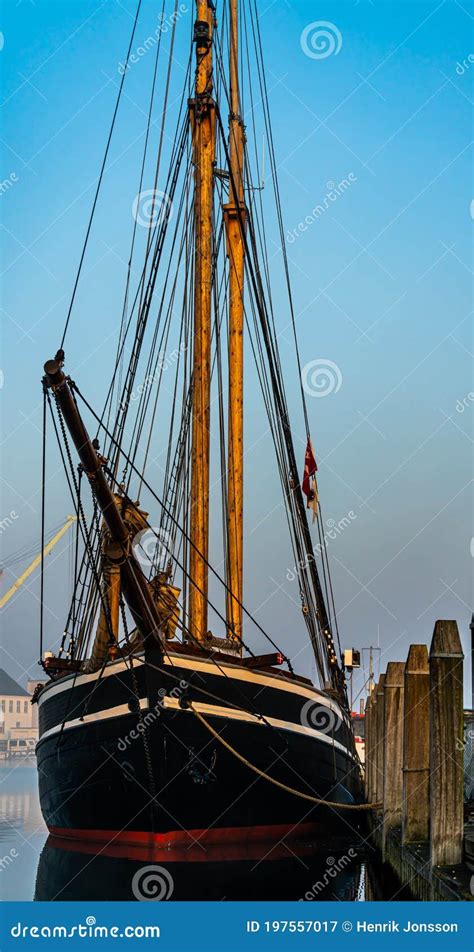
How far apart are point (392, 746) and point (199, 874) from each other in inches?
167

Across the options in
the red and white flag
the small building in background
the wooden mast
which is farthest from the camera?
the small building in background

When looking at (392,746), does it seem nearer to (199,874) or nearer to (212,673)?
(212,673)

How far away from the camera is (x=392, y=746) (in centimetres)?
1884

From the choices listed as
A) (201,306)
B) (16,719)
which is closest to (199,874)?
(201,306)

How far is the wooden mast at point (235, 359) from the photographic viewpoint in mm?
25094

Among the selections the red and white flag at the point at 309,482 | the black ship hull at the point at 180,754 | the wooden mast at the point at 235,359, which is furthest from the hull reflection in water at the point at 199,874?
the red and white flag at the point at 309,482

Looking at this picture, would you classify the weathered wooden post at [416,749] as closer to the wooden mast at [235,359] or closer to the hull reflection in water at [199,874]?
the hull reflection in water at [199,874]

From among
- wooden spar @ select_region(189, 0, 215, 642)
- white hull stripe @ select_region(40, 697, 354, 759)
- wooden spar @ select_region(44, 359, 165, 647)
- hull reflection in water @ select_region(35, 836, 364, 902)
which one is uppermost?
wooden spar @ select_region(189, 0, 215, 642)

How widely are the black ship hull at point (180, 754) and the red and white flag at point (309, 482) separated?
950cm

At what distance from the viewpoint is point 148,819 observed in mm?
18109

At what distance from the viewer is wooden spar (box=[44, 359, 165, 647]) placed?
15578 mm

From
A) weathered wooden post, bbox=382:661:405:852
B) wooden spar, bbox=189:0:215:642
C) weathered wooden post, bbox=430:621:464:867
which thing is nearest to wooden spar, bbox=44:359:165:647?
wooden spar, bbox=189:0:215:642

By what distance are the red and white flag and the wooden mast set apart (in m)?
4.05

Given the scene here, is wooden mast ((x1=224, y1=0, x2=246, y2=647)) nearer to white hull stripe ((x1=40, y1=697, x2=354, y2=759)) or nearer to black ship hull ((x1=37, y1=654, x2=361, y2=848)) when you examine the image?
white hull stripe ((x1=40, y1=697, x2=354, y2=759))
